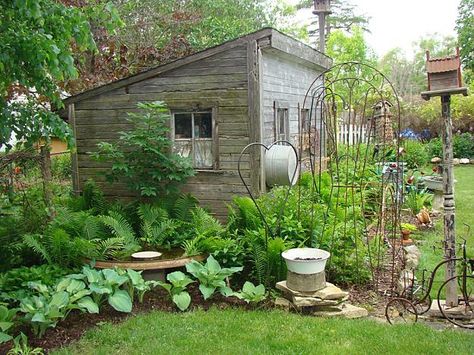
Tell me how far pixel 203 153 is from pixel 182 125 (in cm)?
60

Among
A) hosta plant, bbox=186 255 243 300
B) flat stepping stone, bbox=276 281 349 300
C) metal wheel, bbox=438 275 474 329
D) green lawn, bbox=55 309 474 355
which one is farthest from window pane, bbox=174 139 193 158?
metal wheel, bbox=438 275 474 329

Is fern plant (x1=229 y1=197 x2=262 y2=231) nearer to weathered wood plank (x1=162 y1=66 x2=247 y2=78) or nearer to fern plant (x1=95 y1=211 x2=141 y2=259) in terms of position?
fern plant (x1=95 y1=211 x2=141 y2=259)

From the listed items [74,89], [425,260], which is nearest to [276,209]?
[425,260]

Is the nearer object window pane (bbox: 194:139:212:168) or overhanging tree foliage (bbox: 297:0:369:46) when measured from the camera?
window pane (bbox: 194:139:212:168)

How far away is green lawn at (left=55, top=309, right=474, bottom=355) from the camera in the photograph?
4414 mm

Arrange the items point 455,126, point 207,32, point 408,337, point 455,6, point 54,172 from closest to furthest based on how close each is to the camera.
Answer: point 408,337
point 54,172
point 207,32
point 455,126
point 455,6

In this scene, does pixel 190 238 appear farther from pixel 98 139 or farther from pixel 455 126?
pixel 455 126

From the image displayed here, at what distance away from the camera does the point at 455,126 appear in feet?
75.4

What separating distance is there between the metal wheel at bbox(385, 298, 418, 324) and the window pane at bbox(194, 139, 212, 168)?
13.0ft

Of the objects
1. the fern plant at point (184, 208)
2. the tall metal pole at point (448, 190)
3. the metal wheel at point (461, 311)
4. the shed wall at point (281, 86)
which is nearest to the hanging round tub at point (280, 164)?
the shed wall at point (281, 86)

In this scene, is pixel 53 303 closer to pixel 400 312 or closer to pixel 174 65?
pixel 400 312

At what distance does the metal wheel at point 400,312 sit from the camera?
5.03 metres

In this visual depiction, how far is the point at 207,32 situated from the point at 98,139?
7.14m

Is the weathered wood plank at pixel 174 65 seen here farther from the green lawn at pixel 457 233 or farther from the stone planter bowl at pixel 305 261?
the green lawn at pixel 457 233
